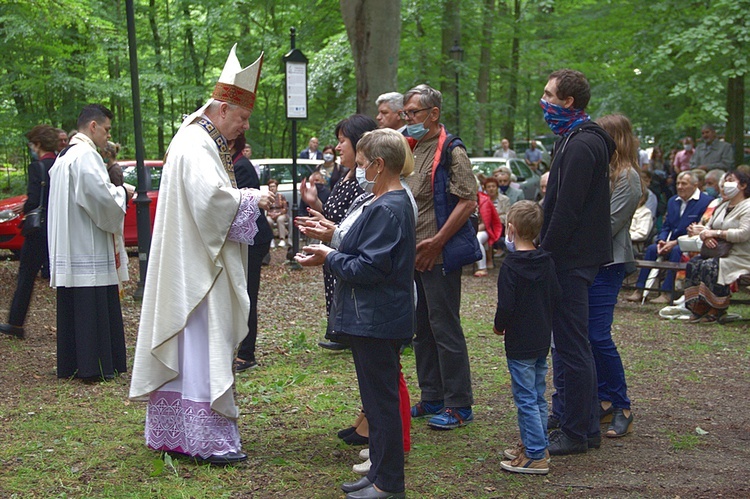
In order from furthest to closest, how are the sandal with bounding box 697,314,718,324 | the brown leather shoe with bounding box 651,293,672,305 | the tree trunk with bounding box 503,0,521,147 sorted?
the tree trunk with bounding box 503,0,521,147, the brown leather shoe with bounding box 651,293,672,305, the sandal with bounding box 697,314,718,324

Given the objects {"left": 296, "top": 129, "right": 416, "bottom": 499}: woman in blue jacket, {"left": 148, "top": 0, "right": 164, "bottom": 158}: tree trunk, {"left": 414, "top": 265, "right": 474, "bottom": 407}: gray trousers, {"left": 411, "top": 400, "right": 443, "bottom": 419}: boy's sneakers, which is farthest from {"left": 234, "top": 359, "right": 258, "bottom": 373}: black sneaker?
{"left": 148, "top": 0, "right": 164, "bottom": 158}: tree trunk

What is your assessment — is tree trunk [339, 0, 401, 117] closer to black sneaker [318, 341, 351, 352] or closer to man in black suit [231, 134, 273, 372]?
black sneaker [318, 341, 351, 352]

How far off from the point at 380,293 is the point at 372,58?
8.99 meters

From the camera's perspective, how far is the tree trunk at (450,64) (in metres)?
21.6

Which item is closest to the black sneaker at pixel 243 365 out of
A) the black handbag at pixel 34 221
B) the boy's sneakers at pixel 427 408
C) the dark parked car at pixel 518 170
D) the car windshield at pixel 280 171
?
the boy's sneakers at pixel 427 408

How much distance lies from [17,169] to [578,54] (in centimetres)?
1692

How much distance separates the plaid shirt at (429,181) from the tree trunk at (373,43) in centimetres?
711

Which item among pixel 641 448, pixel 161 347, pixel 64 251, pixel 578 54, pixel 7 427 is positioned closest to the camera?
pixel 161 347

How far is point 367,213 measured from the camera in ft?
13.4

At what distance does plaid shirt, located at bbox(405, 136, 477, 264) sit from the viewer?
5383 mm

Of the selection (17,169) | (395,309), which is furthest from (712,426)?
(17,169)

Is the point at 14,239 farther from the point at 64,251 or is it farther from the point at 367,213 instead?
the point at 367,213

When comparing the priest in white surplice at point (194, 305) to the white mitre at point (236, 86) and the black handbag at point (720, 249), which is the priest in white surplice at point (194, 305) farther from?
the black handbag at point (720, 249)

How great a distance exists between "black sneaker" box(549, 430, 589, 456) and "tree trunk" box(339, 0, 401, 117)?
27.0 ft
